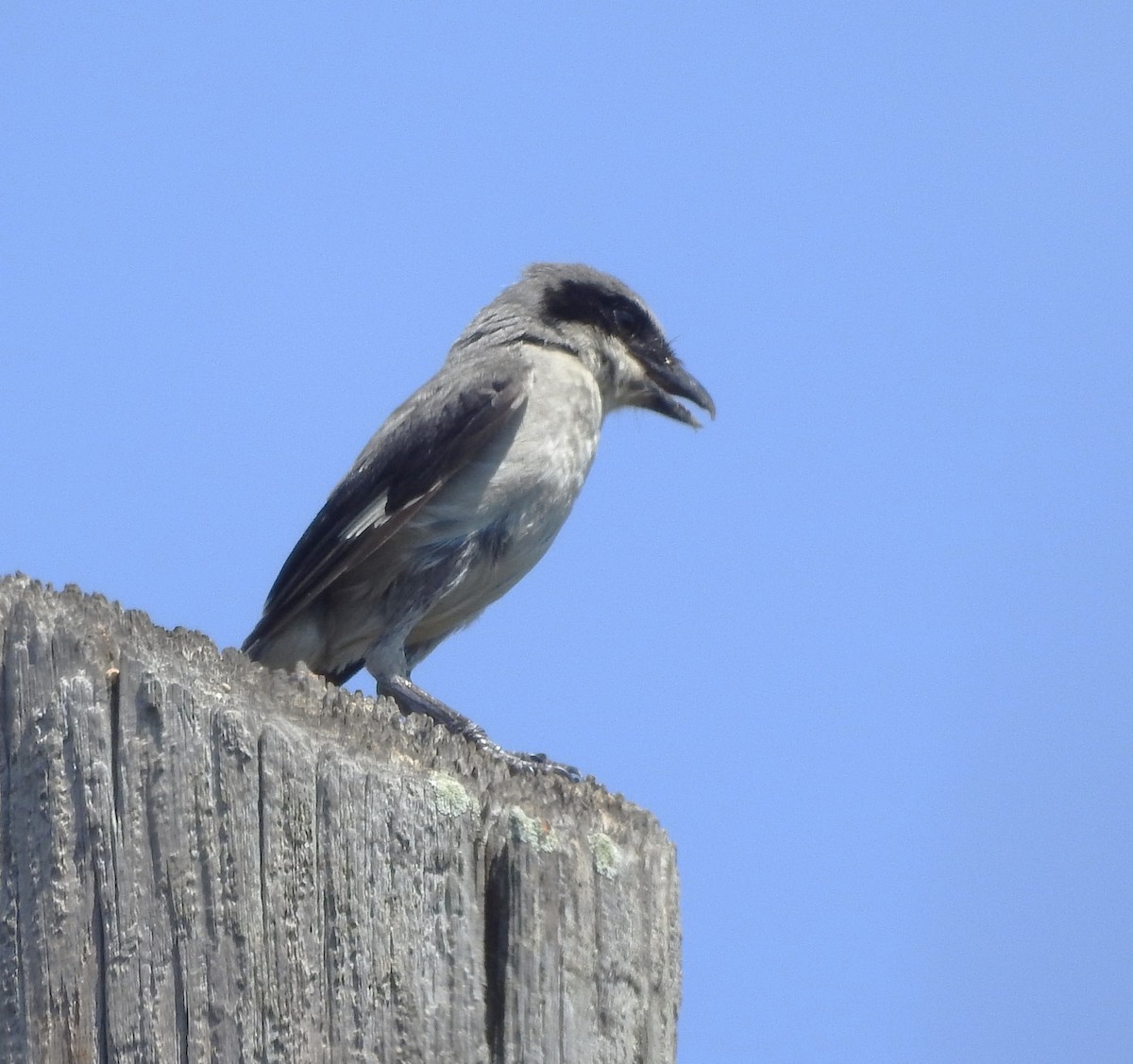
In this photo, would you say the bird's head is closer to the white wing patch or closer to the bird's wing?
the bird's wing

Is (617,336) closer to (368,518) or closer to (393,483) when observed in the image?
(393,483)

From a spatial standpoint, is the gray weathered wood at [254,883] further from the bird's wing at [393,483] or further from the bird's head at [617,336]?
the bird's head at [617,336]

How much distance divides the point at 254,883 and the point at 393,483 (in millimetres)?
3631

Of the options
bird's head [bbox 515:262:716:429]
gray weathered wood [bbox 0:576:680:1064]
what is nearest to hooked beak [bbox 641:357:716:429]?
bird's head [bbox 515:262:716:429]

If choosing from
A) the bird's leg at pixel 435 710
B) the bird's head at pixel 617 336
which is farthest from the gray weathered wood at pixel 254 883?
the bird's head at pixel 617 336

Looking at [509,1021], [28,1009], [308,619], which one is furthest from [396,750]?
[308,619]

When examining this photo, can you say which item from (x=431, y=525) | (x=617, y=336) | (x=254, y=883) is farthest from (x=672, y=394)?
(x=254, y=883)

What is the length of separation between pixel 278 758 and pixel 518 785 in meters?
0.51

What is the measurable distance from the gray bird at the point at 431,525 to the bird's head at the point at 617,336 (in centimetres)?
61

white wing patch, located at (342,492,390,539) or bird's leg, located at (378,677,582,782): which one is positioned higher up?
white wing patch, located at (342,492,390,539)

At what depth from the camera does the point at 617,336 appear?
7.12 m

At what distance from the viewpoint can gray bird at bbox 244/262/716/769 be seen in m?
5.86

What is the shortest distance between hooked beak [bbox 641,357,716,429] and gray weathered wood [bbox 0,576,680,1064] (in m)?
4.49

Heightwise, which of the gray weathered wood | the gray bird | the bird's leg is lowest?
the gray weathered wood
